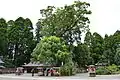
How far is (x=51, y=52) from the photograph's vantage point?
54.9 meters

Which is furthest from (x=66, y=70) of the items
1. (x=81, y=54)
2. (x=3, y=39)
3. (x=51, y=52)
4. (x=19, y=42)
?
(x=19, y=42)

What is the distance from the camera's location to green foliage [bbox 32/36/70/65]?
54.6 metres

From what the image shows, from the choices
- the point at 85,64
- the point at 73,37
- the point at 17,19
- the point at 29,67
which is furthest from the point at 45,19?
the point at 17,19

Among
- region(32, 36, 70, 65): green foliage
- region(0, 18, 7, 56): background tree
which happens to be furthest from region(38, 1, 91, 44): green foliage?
region(0, 18, 7, 56): background tree

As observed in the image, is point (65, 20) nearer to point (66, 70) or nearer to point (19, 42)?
point (66, 70)

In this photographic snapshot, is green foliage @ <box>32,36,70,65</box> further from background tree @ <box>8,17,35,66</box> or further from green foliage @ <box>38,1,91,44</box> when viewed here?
background tree @ <box>8,17,35,66</box>

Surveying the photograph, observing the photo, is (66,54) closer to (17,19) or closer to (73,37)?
(73,37)

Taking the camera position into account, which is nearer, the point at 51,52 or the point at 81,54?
the point at 51,52

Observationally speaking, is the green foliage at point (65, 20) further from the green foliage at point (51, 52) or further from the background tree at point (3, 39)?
the background tree at point (3, 39)

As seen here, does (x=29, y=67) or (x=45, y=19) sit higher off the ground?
(x=45, y=19)

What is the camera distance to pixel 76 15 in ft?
208

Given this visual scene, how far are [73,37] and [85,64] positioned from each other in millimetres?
11664

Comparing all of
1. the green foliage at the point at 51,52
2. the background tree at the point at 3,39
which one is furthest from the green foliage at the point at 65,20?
the background tree at the point at 3,39

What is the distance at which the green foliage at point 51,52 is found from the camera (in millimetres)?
54562
